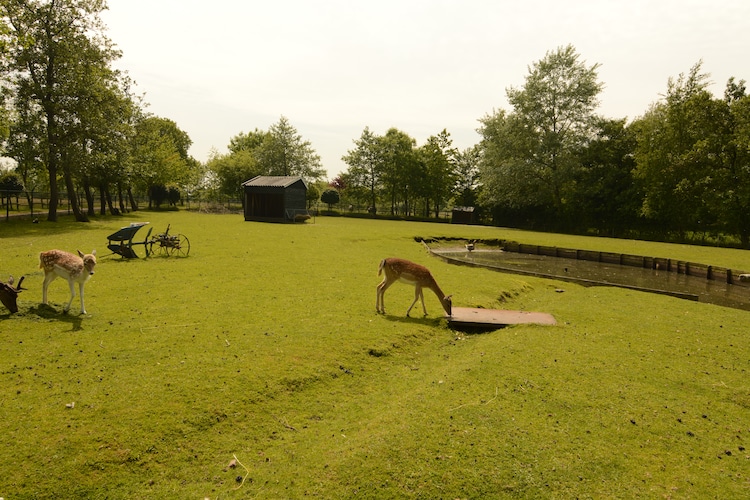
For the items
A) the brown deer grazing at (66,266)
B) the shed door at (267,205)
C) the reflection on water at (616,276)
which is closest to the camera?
the brown deer grazing at (66,266)

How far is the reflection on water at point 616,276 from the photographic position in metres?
15.7

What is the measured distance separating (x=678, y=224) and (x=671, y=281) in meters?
23.4

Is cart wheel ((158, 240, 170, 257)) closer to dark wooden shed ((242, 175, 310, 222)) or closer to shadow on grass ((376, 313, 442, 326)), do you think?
shadow on grass ((376, 313, 442, 326))

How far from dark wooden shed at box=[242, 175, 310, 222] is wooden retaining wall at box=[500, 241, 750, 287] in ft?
78.5

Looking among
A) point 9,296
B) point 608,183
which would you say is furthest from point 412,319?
point 608,183

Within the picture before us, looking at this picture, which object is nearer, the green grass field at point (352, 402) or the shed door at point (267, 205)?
the green grass field at point (352, 402)

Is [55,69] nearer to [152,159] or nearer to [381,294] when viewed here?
[152,159]

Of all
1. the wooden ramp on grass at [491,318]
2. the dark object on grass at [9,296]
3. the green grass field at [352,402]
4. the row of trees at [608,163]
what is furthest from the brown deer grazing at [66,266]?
the row of trees at [608,163]

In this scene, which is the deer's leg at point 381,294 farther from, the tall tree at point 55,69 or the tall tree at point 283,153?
the tall tree at point 283,153

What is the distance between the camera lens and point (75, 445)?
4.59 m

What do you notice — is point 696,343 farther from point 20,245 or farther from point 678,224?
point 678,224

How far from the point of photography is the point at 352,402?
616cm

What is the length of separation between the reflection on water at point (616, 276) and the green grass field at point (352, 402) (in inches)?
208

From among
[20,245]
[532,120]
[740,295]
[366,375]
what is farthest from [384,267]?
[532,120]
